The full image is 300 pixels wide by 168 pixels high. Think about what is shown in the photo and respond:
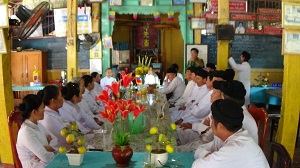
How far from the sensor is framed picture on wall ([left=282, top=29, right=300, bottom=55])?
3.96 m

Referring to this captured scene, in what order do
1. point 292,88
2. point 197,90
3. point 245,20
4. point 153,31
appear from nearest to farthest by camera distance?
point 292,88 → point 197,90 → point 245,20 → point 153,31

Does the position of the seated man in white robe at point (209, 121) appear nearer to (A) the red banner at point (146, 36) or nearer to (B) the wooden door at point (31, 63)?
(B) the wooden door at point (31, 63)

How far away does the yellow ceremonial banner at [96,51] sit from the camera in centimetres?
976

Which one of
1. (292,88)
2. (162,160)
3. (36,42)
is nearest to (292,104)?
(292,88)

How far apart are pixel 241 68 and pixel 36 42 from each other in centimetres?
638

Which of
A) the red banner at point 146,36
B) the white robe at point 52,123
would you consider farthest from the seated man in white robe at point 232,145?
A: the red banner at point 146,36

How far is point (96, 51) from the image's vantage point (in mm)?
9805

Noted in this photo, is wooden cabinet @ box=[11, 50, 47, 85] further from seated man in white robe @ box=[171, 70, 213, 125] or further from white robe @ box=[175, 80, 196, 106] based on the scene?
seated man in white robe @ box=[171, 70, 213, 125]

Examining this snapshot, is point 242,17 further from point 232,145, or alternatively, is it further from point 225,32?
point 232,145

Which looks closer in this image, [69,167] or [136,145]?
[69,167]

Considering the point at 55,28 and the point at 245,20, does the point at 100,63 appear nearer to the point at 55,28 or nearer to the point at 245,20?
the point at 55,28

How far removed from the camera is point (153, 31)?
12188 millimetres

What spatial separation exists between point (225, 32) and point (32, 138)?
11.7 ft

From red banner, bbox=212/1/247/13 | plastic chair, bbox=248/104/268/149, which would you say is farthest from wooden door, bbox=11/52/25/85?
plastic chair, bbox=248/104/268/149
